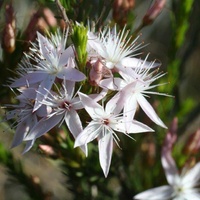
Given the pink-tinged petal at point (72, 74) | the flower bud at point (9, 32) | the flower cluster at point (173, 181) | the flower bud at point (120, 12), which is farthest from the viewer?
the flower cluster at point (173, 181)

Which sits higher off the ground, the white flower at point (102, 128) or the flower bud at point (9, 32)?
the flower bud at point (9, 32)

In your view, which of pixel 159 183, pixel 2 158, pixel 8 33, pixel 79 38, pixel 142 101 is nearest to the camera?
pixel 79 38

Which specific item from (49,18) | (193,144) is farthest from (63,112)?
(193,144)

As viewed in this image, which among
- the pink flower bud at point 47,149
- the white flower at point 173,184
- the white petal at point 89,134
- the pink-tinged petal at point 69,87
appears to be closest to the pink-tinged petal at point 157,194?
the white flower at point 173,184

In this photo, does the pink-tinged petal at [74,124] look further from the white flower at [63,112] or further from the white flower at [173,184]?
the white flower at [173,184]

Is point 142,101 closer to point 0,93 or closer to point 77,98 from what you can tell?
point 77,98

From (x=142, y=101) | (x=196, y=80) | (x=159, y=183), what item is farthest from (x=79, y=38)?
(x=196, y=80)

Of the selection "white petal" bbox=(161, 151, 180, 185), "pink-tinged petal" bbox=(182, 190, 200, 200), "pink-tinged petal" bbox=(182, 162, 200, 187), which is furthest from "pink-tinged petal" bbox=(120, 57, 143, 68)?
"pink-tinged petal" bbox=(182, 190, 200, 200)
